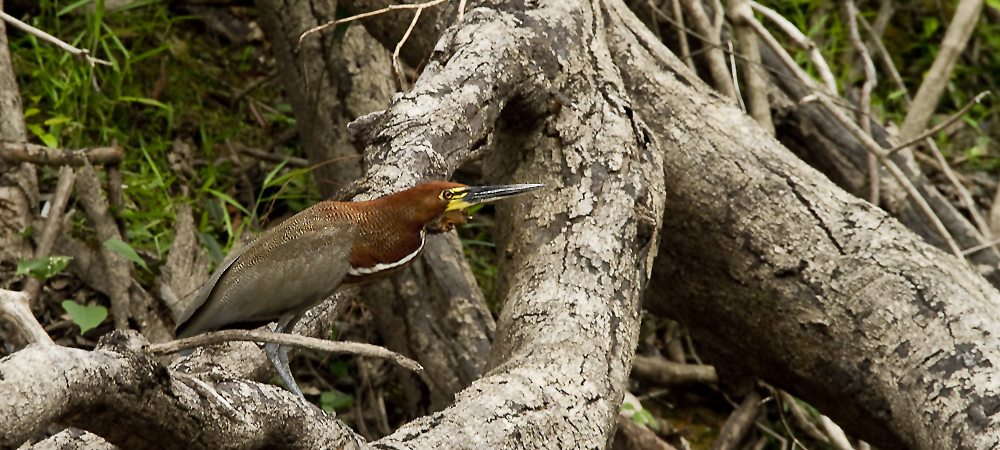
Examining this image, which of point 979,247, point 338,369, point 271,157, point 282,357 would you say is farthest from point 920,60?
point 282,357

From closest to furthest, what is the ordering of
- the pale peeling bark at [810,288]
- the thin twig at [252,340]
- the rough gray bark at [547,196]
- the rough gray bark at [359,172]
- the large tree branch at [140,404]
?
the large tree branch at [140,404] → the thin twig at [252,340] → the rough gray bark at [547,196] → the pale peeling bark at [810,288] → the rough gray bark at [359,172]

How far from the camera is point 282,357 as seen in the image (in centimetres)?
238

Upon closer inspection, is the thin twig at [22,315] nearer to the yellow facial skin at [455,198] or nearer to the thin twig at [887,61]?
the yellow facial skin at [455,198]

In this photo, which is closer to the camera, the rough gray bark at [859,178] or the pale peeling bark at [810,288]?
the pale peeling bark at [810,288]

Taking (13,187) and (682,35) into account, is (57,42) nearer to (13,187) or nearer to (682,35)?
(13,187)

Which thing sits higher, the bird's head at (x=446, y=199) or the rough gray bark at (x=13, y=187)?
the bird's head at (x=446, y=199)

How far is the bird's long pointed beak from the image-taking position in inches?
89.7

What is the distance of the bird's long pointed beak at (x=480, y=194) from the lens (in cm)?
228

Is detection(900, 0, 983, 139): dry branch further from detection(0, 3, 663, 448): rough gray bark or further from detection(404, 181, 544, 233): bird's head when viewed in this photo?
detection(404, 181, 544, 233): bird's head

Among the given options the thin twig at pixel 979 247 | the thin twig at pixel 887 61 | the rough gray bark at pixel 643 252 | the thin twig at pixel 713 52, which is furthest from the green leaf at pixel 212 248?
the thin twig at pixel 887 61

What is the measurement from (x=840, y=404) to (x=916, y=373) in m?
0.41

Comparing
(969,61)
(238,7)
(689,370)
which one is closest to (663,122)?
(689,370)

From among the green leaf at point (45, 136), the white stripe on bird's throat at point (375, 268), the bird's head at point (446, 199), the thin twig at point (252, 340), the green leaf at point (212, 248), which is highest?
the thin twig at point (252, 340)

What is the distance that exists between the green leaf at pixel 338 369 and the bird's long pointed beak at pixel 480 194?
5.64ft
